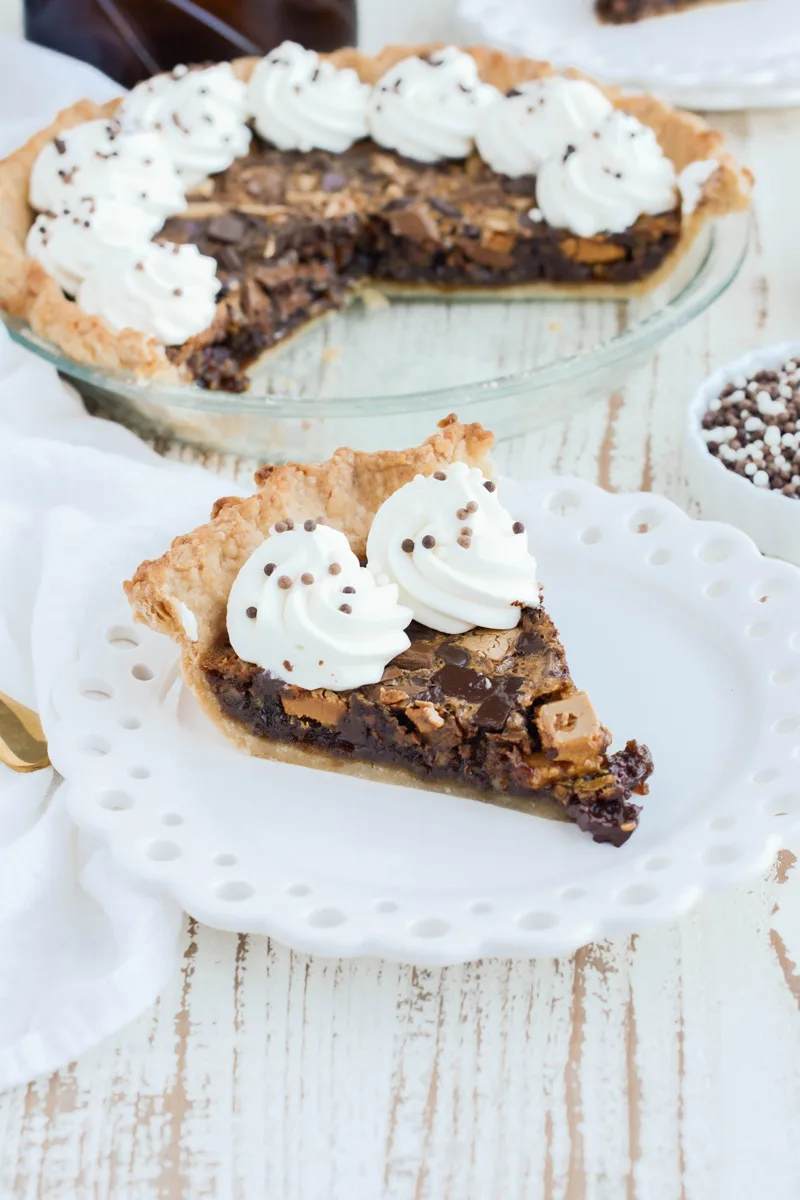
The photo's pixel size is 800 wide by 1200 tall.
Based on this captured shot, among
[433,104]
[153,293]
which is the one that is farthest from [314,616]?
[433,104]

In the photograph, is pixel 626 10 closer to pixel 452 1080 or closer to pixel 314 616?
pixel 314 616

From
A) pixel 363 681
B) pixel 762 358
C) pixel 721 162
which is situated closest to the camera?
pixel 363 681

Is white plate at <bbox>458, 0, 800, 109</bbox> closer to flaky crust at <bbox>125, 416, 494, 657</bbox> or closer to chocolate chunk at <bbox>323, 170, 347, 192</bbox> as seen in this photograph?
chocolate chunk at <bbox>323, 170, 347, 192</bbox>

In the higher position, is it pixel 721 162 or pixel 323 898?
pixel 721 162

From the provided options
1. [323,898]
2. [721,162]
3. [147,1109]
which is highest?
[721,162]

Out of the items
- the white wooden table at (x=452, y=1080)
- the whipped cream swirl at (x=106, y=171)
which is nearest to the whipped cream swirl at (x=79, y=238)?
the whipped cream swirl at (x=106, y=171)

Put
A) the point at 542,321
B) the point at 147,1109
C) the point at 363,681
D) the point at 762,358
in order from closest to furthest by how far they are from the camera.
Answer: the point at 147,1109 < the point at 363,681 < the point at 762,358 < the point at 542,321

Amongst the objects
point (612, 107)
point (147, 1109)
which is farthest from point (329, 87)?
point (147, 1109)

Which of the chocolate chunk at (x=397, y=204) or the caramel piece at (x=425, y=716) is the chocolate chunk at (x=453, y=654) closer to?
Result: the caramel piece at (x=425, y=716)

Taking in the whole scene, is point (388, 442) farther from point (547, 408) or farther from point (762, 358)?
point (762, 358)
